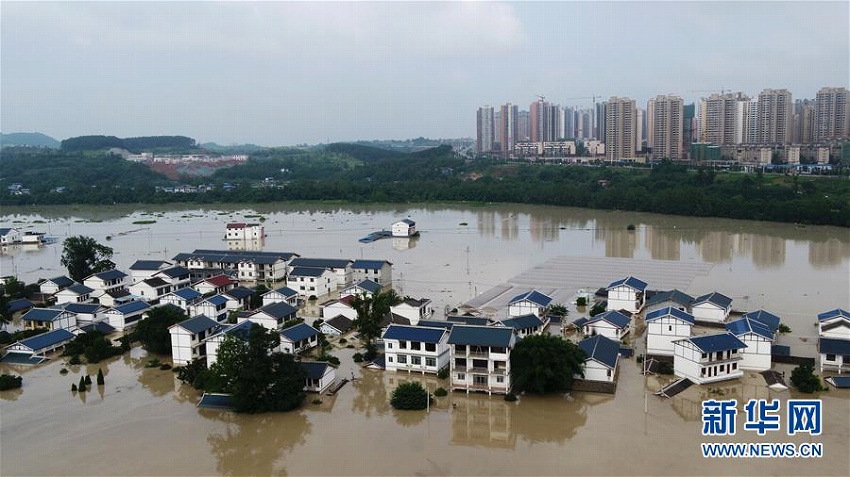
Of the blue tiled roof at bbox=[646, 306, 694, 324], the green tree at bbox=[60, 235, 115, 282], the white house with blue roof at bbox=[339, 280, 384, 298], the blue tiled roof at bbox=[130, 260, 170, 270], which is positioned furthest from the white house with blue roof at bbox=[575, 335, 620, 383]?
the green tree at bbox=[60, 235, 115, 282]

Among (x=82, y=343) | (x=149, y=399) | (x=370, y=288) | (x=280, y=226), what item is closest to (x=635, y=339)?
(x=370, y=288)

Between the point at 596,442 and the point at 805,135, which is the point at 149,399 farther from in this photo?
the point at 805,135

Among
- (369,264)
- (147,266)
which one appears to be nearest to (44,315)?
(147,266)

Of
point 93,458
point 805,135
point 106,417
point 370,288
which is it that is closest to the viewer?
point 93,458

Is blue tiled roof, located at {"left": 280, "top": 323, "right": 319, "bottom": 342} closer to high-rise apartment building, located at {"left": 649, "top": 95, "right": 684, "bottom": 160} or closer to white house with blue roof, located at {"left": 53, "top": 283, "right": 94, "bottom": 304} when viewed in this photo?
white house with blue roof, located at {"left": 53, "top": 283, "right": 94, "bottom": 304}

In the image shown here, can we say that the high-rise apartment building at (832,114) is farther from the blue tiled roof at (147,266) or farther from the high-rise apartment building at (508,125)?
the blue tiled roof at (147,266)

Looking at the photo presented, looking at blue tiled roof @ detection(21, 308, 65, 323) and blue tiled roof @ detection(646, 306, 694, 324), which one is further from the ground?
blue tiled roof @ detection(646, 306, 694, 324)
